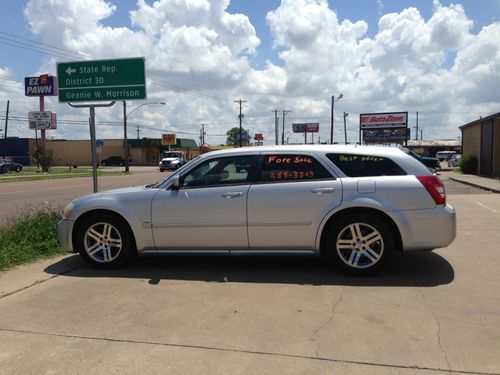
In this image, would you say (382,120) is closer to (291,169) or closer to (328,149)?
(328,149)

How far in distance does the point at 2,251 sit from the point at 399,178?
5492 mm

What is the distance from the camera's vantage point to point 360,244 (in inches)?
225

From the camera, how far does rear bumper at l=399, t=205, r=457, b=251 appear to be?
564 centimetres

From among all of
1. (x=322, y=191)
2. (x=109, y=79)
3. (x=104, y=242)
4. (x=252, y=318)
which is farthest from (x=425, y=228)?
(x=109, y=79)

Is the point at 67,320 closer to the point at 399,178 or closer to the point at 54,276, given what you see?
the point at 54,276

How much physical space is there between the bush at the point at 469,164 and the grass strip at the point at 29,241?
95.2 ft

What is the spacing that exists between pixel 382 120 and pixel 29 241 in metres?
56.2

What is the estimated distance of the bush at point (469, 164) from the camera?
103 feet

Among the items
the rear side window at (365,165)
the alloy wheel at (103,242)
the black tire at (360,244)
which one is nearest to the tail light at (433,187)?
the rear side window at (365,165)

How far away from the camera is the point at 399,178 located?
5.73 meters

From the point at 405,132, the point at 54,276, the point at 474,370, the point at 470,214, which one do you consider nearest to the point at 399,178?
the point at 474,370

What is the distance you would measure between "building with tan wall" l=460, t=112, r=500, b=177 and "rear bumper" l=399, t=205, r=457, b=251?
22.6m

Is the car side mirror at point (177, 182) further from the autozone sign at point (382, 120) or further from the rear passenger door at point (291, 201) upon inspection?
the autozone sign at point (382, 120)

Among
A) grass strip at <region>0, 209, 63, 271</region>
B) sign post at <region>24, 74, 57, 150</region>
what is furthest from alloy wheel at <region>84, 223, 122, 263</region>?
sign post at <region>24, 74, 57, 150</region>
